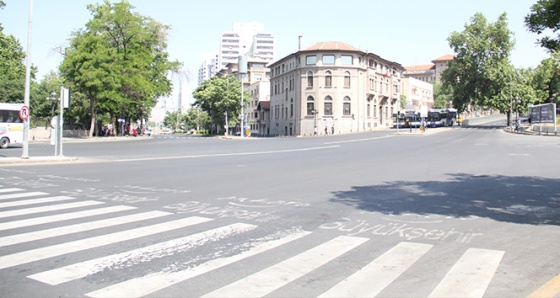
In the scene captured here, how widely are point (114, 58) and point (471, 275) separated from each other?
53743mm

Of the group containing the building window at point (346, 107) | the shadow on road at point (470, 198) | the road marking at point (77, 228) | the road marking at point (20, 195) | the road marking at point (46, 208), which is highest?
the building window at point (346, 107)

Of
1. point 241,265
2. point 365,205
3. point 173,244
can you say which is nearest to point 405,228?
point 365,205

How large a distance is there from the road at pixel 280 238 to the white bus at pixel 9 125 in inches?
914

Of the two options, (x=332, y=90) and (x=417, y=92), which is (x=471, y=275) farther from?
(x=417, y=92)

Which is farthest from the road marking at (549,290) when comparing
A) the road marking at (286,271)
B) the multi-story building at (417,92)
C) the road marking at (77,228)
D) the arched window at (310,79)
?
the multi-story building at (417,92)

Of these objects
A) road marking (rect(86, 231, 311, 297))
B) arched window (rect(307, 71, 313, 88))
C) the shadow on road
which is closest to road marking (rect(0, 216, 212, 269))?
road marking (rect(86, 231, 311, 297))

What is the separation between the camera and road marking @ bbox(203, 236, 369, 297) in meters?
4.33

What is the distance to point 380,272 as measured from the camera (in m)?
4.93

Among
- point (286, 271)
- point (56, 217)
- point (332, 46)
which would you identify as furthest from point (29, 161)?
point (332, 46)

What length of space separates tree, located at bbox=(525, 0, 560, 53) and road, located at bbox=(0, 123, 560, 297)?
320cm

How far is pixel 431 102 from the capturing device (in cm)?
14438

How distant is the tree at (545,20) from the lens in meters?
7.70

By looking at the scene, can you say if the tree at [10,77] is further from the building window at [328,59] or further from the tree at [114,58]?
the building window at [328,59]

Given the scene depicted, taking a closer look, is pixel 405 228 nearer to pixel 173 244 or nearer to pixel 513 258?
pixel 513 258
